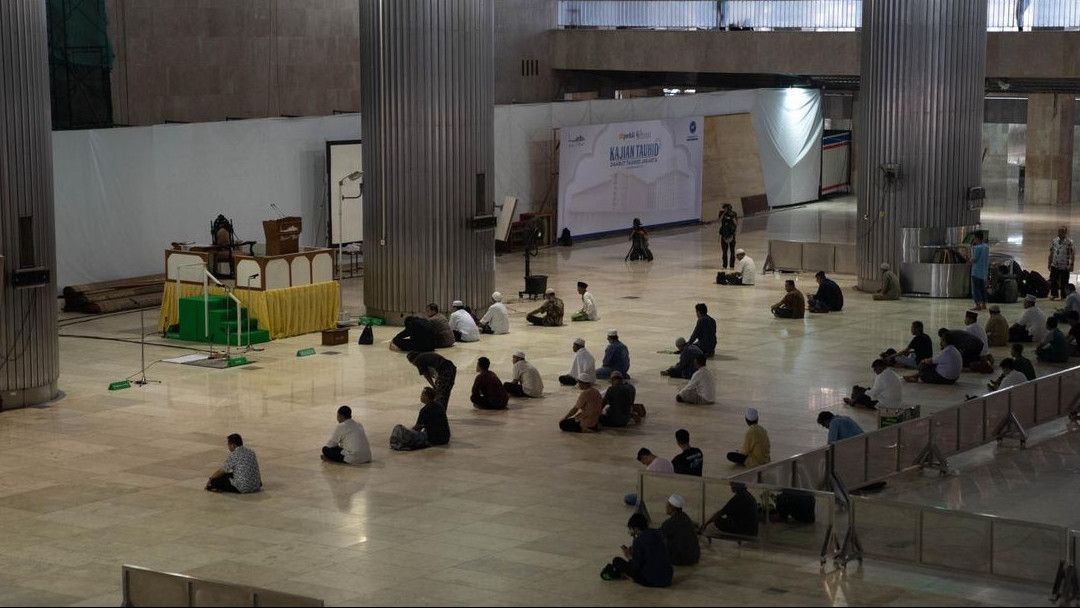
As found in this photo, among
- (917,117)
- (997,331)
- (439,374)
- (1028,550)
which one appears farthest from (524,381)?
(917,117)

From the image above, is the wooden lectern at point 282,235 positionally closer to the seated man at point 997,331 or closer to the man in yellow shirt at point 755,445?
the man in yellow shirt at point 755,445

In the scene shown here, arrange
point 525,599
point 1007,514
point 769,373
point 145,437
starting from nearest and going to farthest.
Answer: point 525,599 < point 1007,514 < point 145,437 < point 769,373

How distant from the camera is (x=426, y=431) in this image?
20.8m

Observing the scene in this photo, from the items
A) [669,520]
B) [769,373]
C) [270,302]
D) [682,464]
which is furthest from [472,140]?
[669,520]

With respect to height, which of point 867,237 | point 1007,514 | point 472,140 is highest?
point 472,140

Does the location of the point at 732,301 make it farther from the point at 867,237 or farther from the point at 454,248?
the point at 454,248

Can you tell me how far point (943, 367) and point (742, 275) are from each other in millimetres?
10370

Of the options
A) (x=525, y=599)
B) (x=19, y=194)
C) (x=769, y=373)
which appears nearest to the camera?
(x=525, y=599)

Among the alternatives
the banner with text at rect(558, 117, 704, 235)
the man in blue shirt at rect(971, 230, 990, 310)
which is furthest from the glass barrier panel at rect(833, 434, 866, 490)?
the banner with text at rect(558, 117, 704, 235)

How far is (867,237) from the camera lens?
34625 millimetres

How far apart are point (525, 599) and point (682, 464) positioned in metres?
4.32

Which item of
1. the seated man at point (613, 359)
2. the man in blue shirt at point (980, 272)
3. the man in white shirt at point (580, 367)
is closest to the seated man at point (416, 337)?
the man in white shirt at point (580, 367)

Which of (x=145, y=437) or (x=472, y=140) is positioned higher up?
(x=472, y=140)

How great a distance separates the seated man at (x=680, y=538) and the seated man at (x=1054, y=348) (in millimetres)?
12545
